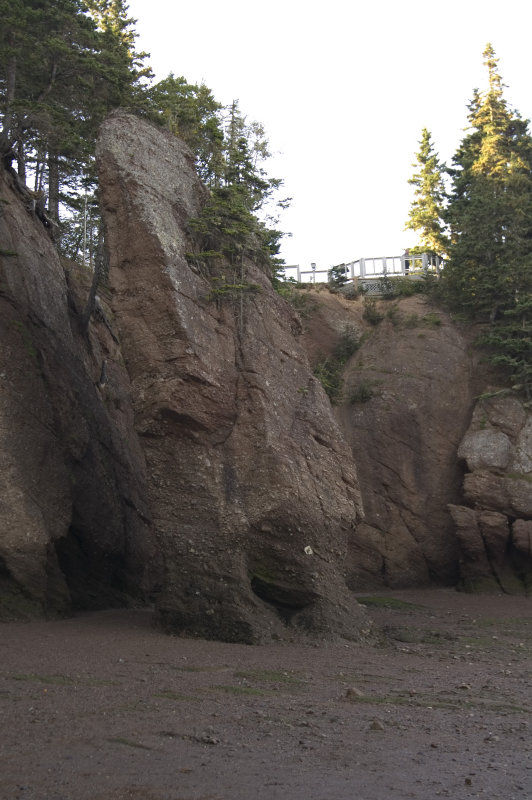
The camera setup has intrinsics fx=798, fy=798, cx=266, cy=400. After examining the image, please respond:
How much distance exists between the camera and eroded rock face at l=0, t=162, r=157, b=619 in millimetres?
14328

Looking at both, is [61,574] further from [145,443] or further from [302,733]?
[302,733]

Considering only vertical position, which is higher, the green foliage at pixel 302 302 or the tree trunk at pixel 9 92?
the tree trunk at pixel 9 92

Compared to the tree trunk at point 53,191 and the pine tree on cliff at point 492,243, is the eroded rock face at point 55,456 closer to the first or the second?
the tree trunk at point 53,191

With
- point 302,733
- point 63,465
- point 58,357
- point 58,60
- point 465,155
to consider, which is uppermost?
point 465,155

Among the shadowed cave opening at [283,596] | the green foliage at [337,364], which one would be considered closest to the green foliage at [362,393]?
the green foliage at [337,364]

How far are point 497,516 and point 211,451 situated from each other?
10.6 m

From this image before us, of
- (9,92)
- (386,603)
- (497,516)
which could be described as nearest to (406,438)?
(497,516)

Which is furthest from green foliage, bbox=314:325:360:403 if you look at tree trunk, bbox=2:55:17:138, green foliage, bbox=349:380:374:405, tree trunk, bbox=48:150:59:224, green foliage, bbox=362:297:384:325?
tree trunk, bbox=2:55:17:138

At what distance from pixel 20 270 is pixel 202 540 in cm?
723

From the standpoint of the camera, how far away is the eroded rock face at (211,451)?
13633mm

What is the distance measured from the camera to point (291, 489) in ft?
47.5

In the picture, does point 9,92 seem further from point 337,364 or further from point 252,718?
point 252,718

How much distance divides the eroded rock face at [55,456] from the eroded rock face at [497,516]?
876 centimetres

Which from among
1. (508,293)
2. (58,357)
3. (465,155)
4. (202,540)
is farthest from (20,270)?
(465,155)
